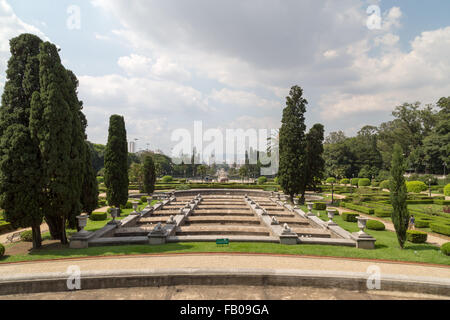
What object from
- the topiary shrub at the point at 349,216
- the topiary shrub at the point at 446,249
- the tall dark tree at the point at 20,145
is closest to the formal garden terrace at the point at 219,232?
the tall dark tree at the point at 20,145

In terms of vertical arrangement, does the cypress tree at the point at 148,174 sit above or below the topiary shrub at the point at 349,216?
above

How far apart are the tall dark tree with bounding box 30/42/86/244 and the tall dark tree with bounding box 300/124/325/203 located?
28.5m

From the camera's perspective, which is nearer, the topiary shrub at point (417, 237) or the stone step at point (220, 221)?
the topiary shrub at point (417, 237)

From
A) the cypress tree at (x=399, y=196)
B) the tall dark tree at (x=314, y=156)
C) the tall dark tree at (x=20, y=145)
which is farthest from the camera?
the tall dark tree at (x=314, y=156)

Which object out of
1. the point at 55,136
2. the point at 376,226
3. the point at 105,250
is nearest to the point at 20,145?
the point at 55,136

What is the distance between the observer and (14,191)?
39.2ft

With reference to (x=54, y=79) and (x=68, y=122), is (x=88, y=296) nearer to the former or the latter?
(x=68, y=122)

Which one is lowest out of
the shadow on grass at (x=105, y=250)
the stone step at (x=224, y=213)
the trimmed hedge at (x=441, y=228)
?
the trimmed hedge at (x=441, y=228)

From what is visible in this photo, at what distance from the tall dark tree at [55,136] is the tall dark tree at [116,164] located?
35.8ft

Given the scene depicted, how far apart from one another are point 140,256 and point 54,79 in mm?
11570

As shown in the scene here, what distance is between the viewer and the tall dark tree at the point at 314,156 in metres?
32.6

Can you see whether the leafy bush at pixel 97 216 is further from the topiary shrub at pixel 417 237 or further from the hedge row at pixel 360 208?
the hedge row at pixel 360 208

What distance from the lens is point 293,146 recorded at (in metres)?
31.4
